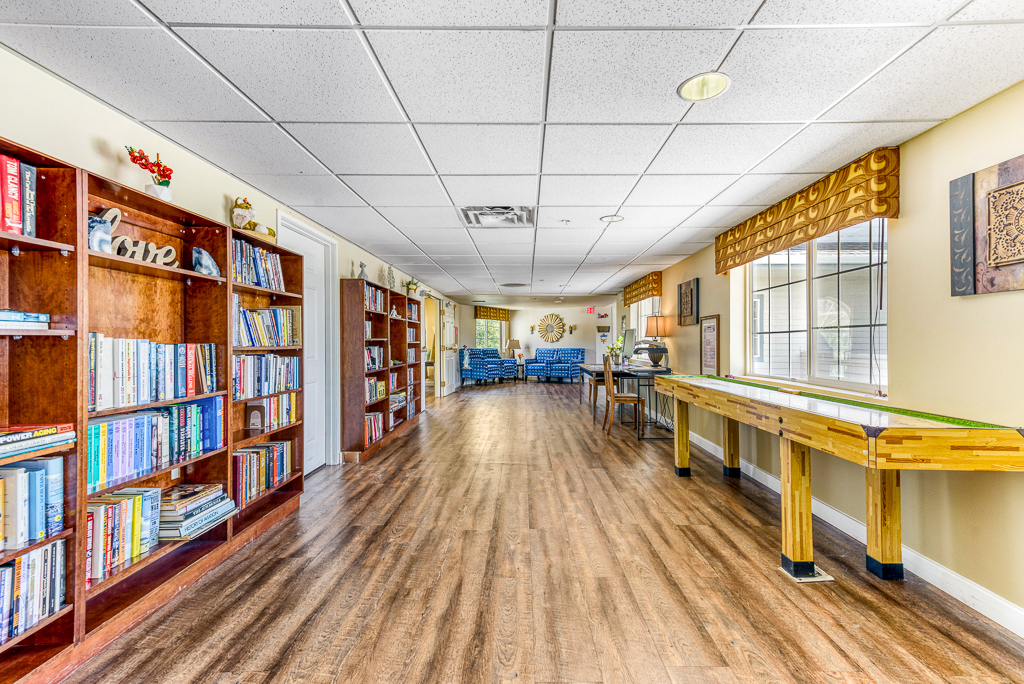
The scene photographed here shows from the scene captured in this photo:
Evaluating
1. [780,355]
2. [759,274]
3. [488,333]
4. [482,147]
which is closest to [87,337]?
[482,147]

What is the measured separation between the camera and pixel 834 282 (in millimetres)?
3094

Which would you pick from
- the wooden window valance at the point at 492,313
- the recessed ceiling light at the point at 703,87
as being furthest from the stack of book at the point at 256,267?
the wooden window valance at the point at 492,313

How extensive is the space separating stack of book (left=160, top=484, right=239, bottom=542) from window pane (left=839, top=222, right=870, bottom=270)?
4.19m

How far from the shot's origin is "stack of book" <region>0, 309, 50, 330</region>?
1433 mm

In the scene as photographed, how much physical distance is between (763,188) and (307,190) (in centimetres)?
329

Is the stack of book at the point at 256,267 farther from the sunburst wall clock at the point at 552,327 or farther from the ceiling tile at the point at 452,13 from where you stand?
the sunburst wall clock at the point at 552,327

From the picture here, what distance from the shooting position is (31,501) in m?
1.48

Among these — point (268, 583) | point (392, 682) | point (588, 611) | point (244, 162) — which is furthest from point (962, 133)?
point (268, 583)

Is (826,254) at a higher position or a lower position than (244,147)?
lower

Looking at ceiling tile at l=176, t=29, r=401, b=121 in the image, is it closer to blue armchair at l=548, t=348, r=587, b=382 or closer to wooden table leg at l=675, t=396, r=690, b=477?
wooden table leg at l=675, t=396, r=690, b=477

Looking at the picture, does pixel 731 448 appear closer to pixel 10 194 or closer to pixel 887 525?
pixel 887 525

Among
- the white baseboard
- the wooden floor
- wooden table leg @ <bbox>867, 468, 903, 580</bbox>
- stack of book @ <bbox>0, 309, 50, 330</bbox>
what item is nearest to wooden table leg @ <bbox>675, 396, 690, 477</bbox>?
the wooden floor

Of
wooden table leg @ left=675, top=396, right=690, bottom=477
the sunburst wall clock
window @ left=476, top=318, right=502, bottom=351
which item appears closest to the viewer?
wooden table leg @ left=675, top=396, right=690, bottom=477

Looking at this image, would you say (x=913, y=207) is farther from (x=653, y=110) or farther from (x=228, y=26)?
(x=228, y=26)
